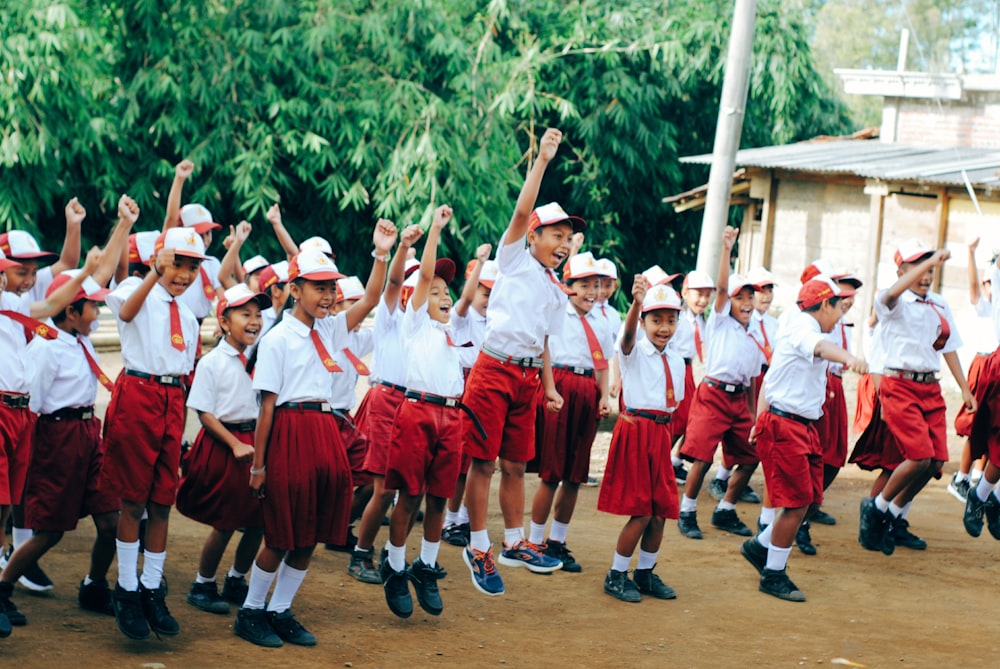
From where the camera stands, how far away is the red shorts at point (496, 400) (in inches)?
269

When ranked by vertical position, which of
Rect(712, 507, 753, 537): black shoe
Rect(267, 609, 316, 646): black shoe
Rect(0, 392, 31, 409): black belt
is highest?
Rect(0, 392, 31, 409): black belt

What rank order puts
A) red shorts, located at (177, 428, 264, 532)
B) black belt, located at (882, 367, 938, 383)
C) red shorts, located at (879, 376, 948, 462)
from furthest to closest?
black belt, located at (882, 367, 938, 383)
red shorts, located at (879, 376, 948, 462)
red shorts, located at (177, 428, 264, 532)

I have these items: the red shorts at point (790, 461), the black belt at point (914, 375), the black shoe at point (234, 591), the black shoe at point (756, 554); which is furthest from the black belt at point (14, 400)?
the black belt at point (914, 375)

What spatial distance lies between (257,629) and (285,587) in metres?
0.22

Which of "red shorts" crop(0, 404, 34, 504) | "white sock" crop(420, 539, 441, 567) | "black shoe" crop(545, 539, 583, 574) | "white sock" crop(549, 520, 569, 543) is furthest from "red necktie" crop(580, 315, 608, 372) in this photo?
"red shorts" crop(0, 404, 34, 504)

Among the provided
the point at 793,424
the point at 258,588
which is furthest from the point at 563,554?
the point at 258,588

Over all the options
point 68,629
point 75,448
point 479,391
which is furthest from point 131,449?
point 479,391

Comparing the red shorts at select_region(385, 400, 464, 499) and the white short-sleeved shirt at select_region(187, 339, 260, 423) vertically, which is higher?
the white short-sleeved shirt at select_region(187, 339, 260, 423)

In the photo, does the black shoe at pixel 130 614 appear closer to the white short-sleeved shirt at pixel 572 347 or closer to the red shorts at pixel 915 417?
the white short-sleeved shirt at pixel 572 347

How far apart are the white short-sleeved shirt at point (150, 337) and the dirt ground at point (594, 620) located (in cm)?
121

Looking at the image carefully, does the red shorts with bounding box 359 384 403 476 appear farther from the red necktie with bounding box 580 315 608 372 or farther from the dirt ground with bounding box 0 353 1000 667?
the red necktie with bounding box 580 315 608 372

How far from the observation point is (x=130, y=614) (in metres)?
5.57

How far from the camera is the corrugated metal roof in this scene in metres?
14.4

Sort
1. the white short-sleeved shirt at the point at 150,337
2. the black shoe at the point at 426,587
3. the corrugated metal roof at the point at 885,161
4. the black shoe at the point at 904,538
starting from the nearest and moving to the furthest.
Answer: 1. the white short-sleeved shirt at the point at 150,337
2. the black shoe at the point at 426,587
3. the black shoe at the point at 904,538
4. the corrugated metal roof at the point at 885,161
